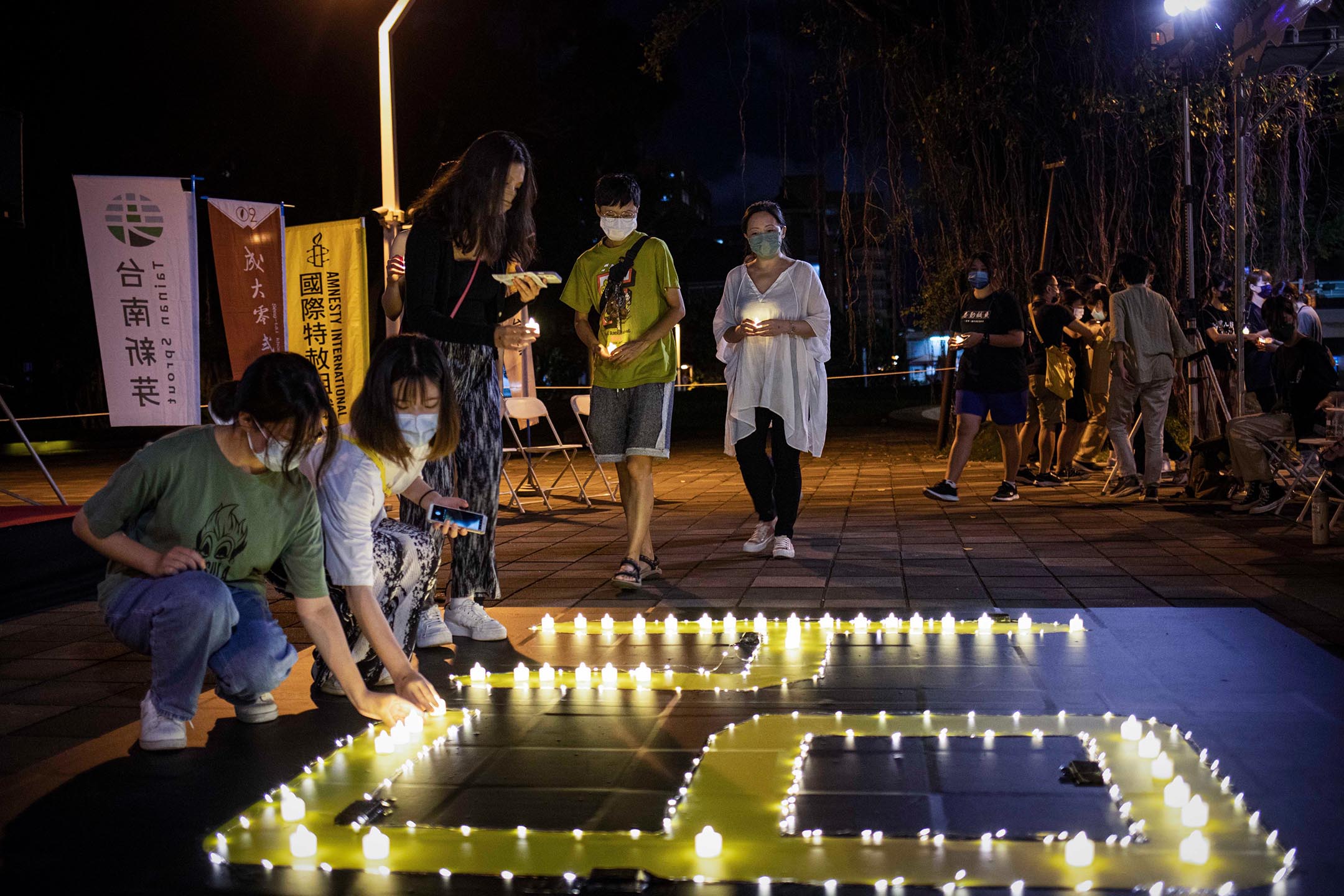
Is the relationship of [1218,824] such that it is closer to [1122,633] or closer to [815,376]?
[1122,633]

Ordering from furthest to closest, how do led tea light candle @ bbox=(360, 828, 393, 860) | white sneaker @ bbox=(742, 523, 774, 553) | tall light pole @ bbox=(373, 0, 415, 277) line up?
1. tall light pole @ bbox=(373, 0, 415, 277)
2. white sneaker @ bbox=(742, 523, 774, 553)
3. led tea light candle @ bbox=(360, 828, 393, 860)

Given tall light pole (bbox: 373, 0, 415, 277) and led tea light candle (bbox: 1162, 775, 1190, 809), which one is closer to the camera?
led tea light candle (bbox: 1162, 775, 1190, 809)

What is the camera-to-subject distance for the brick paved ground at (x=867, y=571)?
403 centimetres

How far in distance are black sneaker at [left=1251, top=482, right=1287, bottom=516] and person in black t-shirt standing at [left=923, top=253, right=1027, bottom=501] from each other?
159 centimetres

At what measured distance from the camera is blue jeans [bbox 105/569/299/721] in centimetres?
312

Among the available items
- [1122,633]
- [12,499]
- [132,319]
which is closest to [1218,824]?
[1122,633]

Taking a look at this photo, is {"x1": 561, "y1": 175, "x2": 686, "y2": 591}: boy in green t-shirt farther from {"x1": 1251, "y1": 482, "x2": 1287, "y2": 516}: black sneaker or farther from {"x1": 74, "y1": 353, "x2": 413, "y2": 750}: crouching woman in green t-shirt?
{"x1": 1251, "y1": 482, "x2": 1287, "y2": 516}: black sneaker

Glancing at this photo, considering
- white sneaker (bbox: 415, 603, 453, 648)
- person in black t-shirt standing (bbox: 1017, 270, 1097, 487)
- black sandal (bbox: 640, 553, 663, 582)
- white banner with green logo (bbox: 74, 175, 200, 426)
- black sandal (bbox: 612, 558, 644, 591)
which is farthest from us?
person in black t-shirt standing (bbox: 1017, 270, 1097, 487)

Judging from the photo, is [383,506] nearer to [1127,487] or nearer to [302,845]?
[302,845]

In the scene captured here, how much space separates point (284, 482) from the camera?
3244 mm

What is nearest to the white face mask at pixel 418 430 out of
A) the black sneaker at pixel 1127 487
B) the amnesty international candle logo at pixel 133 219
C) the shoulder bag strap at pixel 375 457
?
the shoulder bag strap at pixel 375 457

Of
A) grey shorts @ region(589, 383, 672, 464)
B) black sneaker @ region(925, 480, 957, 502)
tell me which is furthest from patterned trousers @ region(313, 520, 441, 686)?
black sneaker @ region(925, 480, 957, 502)

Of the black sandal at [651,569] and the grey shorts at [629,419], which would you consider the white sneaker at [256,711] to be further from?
the black sandal at [651,569]

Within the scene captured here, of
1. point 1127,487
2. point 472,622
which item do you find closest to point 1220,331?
point 1127,487
